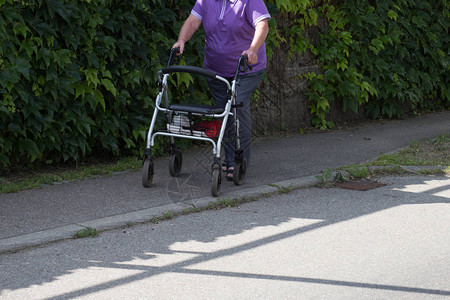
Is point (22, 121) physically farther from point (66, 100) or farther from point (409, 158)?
point (409, 158)

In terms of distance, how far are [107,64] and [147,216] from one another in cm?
239

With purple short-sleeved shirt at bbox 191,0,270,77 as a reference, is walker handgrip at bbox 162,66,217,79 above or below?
below

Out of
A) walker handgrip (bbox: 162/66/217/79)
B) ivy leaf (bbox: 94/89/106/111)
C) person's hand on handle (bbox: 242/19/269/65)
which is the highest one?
person's hand on handle (bbox: 242/19/269/65)

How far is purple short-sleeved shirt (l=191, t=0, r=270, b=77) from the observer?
21.8 feet

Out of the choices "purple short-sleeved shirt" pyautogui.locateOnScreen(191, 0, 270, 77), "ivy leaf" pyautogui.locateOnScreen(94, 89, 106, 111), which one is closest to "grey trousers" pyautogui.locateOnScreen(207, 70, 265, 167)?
"purple short-sleeved shirt" pyautogui.locateOnScreen(191, 0, 270, 77)

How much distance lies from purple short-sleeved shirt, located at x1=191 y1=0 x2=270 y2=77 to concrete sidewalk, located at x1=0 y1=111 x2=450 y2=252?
45.2 inches

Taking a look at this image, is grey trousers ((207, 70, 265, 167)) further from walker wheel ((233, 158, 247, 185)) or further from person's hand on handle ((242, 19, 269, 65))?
person's hand on handle ((242, 19, 269, 65))

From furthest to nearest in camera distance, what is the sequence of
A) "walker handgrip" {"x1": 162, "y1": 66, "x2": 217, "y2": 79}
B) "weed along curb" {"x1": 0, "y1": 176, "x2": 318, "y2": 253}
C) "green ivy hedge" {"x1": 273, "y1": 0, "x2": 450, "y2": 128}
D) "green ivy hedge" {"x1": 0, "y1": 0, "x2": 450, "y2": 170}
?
1. "green ivy hedge" {"x1": 273, "y1": 0, "x2": 450, "y2": 128}
2. "green ivy hedge" {"x1": 0, "y1": 0, "x2": 450, "y2": 170}
3. "walker handgrip" {"x1": 162, "y1": 66, "x2": 217, "y2": 79}
4. "weed along curb" {"x1": 0, "y1": 176, "x2": 318, "y2": 253}

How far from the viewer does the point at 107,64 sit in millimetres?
7531

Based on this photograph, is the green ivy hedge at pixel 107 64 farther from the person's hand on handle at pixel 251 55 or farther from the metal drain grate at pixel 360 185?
the metal drain grate at pixel 360 185

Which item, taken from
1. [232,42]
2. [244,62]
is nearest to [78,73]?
[232,42]

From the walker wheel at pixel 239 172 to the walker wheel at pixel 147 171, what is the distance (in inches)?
30.8

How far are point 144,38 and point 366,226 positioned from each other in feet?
11.5

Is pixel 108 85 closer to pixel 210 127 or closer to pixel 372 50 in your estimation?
pixel 210 127
